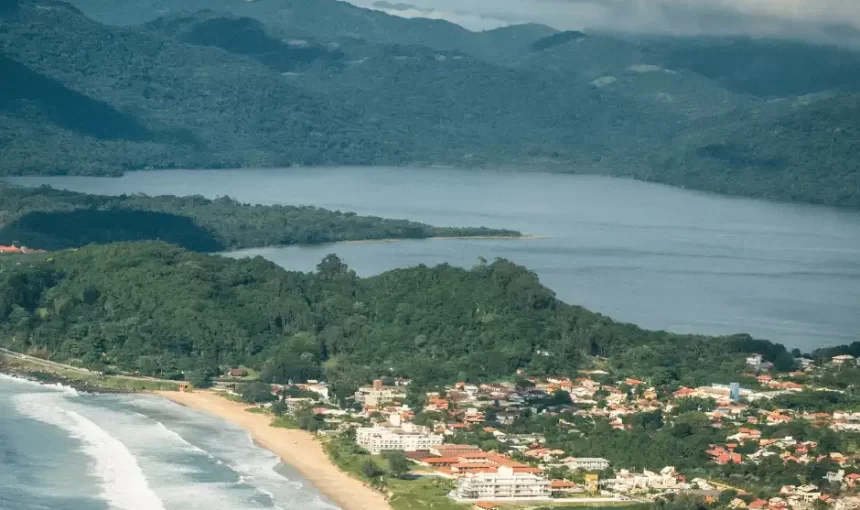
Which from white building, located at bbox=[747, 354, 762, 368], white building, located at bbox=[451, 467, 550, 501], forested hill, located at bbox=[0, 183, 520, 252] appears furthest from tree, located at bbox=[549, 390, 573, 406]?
forested hill, located at bbox=[0, 183, 520, 252]

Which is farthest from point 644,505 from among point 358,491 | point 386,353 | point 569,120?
point 569,120

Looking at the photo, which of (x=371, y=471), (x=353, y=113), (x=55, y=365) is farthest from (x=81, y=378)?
(x=353, y=113)

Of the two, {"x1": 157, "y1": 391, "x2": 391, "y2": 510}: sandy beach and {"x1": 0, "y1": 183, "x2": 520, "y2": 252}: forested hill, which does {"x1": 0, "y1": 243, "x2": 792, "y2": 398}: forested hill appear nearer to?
{"x1": 157, "y1": 391, "x2": 391, "y2": 510}: sandy beach

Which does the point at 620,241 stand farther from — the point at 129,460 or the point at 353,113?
the point at 353,113

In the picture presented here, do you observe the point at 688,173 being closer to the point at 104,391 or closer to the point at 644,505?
the point at 104,391

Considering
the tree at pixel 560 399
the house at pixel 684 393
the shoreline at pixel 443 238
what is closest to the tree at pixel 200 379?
the tree at pixel 560 399

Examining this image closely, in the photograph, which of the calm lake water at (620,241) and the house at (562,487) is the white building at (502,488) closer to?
the house at (562,487)
